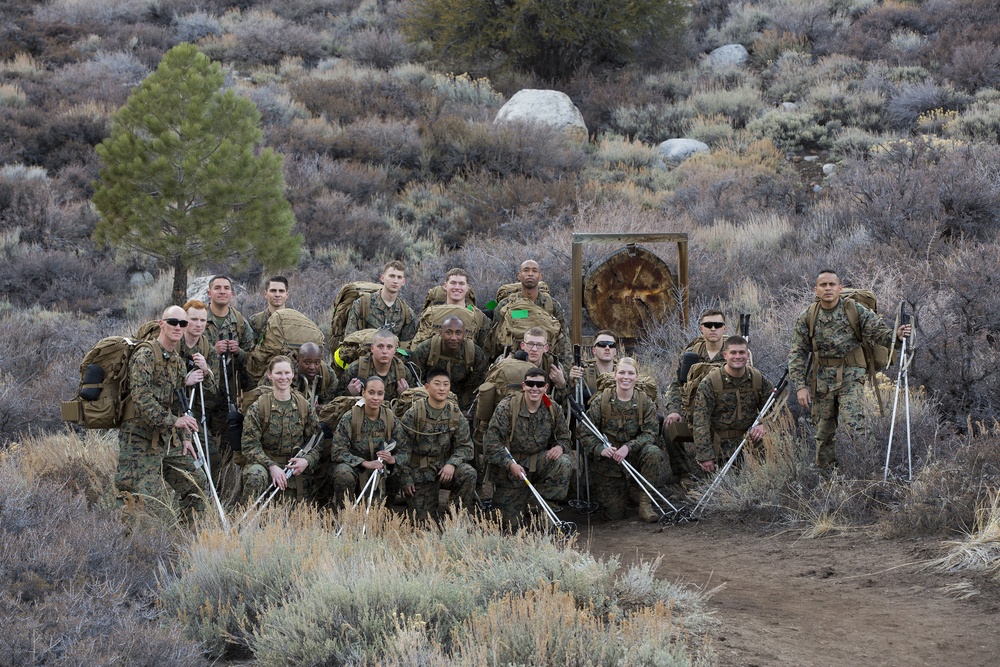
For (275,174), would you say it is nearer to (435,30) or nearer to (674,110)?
(674,110)

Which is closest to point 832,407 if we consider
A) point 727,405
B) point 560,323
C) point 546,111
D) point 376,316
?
point 727,405

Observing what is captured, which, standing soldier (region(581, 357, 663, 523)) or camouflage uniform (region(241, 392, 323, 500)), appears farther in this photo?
standing soldier (region(581, 357, 663, 523))

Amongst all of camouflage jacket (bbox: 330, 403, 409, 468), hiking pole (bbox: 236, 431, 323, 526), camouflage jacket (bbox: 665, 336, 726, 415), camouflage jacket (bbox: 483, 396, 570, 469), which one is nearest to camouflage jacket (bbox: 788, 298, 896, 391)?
camouflage jacket (bbox: 665, 336, 726, 415)

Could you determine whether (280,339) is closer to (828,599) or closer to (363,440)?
(363,440)

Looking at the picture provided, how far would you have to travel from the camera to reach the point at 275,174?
15016mm

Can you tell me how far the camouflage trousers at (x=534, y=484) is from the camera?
9188 millimetres

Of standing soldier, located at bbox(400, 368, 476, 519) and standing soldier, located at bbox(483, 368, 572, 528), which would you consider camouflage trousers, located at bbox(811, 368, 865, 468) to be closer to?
standing soldier, located at bbox(483, 368, 572, 528)

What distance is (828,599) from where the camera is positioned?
654 centimetres

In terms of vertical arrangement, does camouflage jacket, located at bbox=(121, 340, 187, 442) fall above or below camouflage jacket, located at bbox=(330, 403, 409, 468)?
above

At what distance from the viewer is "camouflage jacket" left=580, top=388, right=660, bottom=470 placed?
9445mm

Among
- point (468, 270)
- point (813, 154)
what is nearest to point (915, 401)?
point (468, 270)

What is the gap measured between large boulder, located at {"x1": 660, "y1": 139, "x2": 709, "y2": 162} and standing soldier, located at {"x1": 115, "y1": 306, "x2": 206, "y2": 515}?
15.4 meters

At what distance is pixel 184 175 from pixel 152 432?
6.97 meters

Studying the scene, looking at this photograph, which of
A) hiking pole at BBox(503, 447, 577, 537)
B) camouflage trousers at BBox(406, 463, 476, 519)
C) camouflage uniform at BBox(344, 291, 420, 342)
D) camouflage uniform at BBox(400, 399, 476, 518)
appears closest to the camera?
hiking pole at BBox(503, 447, 577, 537)
